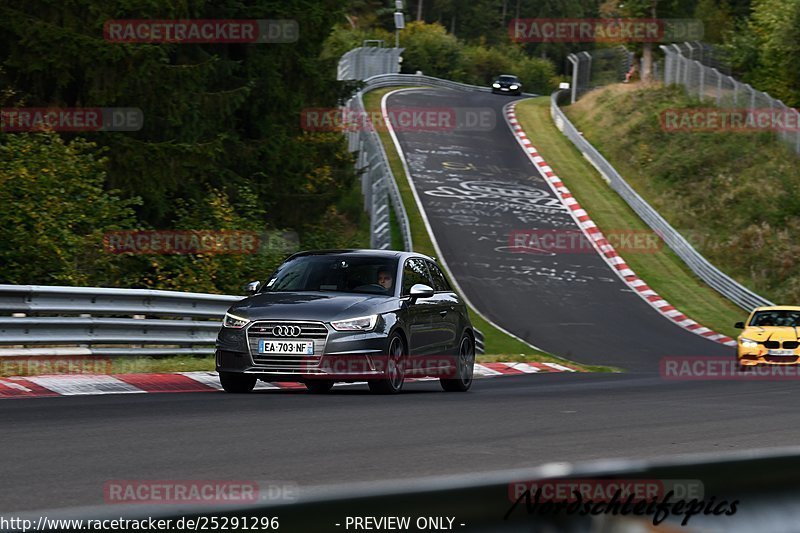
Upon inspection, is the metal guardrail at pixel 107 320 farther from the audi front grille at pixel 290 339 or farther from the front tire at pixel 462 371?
the front tire at pixel 462 371

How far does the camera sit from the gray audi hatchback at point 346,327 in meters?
13.4

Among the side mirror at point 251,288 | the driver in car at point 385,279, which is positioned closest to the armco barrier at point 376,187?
the driver in car at point 385,279

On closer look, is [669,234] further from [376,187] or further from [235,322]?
[235,322]

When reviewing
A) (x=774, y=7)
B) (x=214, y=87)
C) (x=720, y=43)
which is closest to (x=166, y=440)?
(x=214, y=87)

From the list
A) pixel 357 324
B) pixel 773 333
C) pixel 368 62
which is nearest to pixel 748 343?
pixel 773 333

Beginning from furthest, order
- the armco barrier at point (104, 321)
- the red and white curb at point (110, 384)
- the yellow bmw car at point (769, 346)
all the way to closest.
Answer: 1. the yellow bmw car at point (769, 346)
2. the armco barrier at point (104, 321)
3. the red and white curb at point (110, 384)

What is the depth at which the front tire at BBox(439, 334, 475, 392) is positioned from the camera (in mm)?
15734

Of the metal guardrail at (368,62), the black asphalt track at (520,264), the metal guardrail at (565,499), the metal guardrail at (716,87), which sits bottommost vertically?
the black asphalt track at (520,264)

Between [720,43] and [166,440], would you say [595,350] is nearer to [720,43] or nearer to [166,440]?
[166,440]

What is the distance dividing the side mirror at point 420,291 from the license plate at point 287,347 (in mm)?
1613

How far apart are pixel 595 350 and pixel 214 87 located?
11.9m

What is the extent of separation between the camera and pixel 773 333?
23.4 meters

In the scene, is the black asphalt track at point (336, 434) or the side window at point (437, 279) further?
the side window at point (437, 279)

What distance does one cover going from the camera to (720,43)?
8875 centimetres
